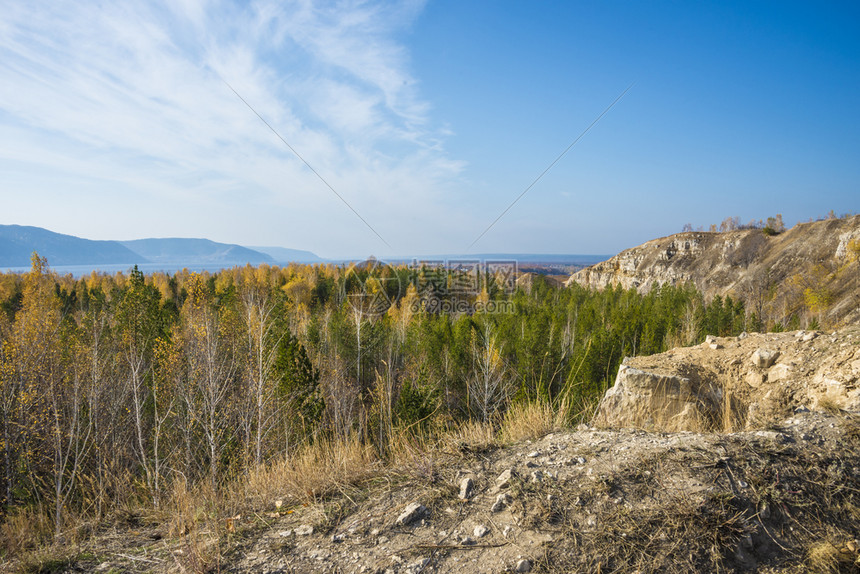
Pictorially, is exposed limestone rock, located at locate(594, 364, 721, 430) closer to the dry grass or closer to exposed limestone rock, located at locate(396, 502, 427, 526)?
the dry grass

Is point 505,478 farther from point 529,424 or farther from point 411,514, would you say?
point 529,424

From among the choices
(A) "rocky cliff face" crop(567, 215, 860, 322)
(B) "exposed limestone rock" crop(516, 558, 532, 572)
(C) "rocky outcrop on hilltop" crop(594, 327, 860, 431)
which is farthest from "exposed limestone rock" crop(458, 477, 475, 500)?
(A) "rocky cliff face" crop(567, 215, 860, 322)

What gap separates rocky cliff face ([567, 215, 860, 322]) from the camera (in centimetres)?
5244

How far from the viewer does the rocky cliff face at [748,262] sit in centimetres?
5244

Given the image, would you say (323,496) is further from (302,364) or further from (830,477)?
(302,364)

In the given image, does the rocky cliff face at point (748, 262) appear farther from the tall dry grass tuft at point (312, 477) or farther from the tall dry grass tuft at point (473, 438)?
the tall dry grass tuft at point (312, 477)

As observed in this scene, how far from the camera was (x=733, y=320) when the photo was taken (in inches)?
1467

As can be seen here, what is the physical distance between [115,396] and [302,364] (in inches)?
317

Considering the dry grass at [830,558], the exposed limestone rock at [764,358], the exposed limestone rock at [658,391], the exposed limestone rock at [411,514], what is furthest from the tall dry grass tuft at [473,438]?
the exposed limestone rock at [764,358]

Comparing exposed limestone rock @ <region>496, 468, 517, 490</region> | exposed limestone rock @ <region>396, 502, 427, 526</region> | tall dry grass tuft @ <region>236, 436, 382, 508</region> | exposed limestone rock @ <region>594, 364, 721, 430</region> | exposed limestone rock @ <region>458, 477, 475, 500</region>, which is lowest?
exposed limestone rock @ <region>594, 364, 721, 430</region>

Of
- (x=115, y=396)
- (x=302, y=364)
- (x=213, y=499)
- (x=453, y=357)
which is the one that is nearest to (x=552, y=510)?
(x=213, y=499)

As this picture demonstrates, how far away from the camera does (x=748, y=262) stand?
73.1 metres

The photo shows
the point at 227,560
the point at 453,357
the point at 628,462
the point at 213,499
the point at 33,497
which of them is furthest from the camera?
the point at 453,357

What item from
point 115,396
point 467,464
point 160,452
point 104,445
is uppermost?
point 467,464
